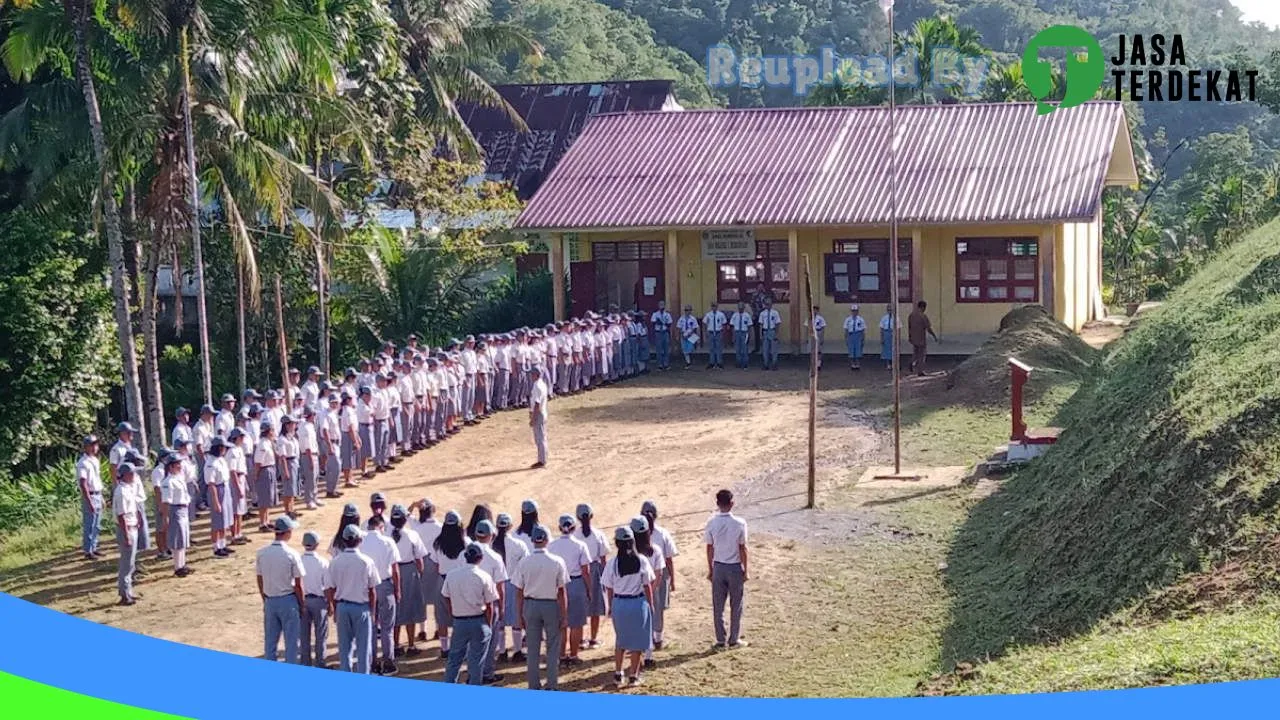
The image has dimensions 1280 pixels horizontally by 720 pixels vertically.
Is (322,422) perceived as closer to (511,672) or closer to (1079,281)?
(511,672)

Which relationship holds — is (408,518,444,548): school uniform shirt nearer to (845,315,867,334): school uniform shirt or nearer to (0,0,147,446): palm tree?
(0,0,147,446): palm tree

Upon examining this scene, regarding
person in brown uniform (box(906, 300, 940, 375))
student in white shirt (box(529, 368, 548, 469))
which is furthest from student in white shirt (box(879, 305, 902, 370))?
student in white shirt (box(529, 368, 548, 469))

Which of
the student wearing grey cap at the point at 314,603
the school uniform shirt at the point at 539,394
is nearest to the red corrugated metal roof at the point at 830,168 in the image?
the school uniform shirt at the point at 539,394

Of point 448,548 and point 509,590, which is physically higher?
point 448,548

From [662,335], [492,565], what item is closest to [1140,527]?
[492,565]

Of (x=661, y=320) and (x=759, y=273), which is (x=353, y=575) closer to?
(x=661, y=320)

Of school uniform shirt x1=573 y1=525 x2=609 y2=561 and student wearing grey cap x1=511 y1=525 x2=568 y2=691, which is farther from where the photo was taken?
school uniform shirt x1=573 y1=525 x2=609 y2=561

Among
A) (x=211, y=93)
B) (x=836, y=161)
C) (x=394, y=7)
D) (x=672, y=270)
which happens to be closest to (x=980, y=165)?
(x=836, y=161)

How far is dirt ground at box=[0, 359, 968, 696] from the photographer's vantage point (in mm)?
12516

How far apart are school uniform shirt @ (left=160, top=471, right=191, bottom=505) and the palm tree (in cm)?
614

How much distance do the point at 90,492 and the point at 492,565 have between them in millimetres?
5699

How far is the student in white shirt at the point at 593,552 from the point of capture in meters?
12.2

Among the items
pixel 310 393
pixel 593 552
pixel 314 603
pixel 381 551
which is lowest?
pixel 314 603

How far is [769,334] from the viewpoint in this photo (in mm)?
27797
